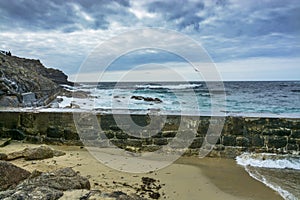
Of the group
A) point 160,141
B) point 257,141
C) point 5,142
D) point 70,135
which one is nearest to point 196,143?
point 160,141

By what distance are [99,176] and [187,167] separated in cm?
133

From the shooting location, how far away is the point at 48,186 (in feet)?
7.45

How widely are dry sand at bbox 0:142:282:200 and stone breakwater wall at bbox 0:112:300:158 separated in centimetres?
40

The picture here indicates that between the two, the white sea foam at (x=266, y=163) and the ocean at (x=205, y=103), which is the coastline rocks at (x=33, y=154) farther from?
the white sea foam at (x=266, y=163)

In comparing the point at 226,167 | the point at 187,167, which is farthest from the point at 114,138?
the point at 226,167

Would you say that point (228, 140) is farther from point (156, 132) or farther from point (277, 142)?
point (156, 132)

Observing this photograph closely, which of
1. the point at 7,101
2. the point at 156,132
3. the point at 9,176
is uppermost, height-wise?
the point at 7,101

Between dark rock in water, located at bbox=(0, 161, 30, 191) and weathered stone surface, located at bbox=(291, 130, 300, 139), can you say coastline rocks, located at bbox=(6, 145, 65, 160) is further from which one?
weathered stone surface, located at bbox=(291, 130, 300, 139)

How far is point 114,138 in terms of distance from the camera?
496cm

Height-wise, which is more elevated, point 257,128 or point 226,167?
point 257,128

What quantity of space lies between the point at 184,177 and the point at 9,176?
209cm

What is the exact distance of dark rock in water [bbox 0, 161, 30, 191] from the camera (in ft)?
8.42

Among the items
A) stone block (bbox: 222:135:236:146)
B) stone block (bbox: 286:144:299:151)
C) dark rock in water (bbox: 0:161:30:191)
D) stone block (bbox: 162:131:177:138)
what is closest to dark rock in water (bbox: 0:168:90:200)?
dark rock in water (bbox: 0:161:30:191)

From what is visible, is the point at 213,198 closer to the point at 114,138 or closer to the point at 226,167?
the point at 226,167
